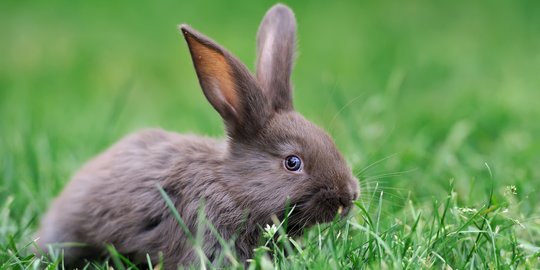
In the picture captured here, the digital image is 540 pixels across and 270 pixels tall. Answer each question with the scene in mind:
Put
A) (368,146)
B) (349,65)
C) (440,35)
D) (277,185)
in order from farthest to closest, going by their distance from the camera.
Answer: (440,35) < (349,65) < (368,146) < (277,185)

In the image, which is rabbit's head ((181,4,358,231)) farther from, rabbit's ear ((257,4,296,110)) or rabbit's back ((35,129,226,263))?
rabbit's back ((35,129,226,263))

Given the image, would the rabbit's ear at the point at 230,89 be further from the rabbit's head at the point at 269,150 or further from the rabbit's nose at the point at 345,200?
the rabbit's nose at the point at 345,200

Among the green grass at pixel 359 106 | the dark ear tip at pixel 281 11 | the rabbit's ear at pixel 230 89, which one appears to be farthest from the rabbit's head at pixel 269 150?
the dark ear tip at pixel 281 11

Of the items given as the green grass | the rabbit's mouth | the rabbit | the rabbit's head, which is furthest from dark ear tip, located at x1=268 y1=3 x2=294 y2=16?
the rabbit's mouth

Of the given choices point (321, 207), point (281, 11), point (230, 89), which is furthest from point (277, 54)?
point (321, 207)

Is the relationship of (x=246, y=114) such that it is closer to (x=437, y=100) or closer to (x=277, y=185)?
(x=277, y=185)

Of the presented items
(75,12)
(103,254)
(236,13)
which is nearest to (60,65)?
(75,12)
